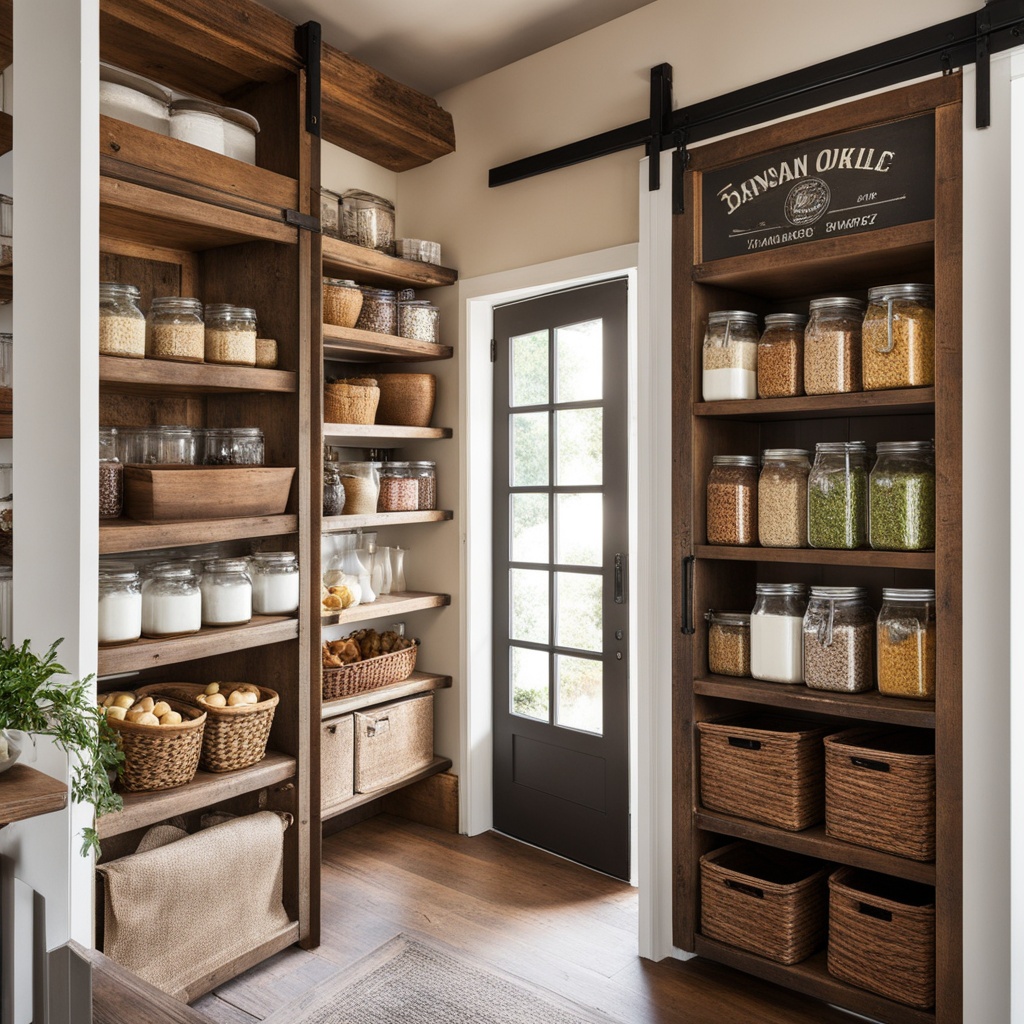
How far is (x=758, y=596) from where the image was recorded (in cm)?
243

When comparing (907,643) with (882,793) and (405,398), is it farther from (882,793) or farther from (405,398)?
(405,398)

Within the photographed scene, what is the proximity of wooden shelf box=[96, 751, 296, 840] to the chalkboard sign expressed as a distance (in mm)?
1927

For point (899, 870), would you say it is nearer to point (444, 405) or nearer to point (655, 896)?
point (655, 896)

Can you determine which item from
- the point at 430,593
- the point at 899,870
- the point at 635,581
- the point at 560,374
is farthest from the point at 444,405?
the point at 899,870

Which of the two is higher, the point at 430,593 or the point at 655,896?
the point at 430,593

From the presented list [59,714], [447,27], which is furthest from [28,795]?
[447,27]

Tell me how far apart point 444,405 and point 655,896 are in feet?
6.26

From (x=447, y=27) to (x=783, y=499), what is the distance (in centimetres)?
194

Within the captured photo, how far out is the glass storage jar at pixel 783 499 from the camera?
2.34m

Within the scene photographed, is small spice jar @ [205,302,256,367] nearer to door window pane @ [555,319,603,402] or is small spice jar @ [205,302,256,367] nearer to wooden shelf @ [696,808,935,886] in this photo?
door window pane @ [555,319,603,402]

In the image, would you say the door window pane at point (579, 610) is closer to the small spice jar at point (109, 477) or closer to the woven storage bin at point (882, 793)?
the woven storage bin at point (882, 793)

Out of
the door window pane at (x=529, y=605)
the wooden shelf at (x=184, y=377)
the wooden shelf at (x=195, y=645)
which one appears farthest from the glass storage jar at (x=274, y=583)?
the door window pane at (x=529, y=605)

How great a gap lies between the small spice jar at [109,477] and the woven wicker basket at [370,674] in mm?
1003

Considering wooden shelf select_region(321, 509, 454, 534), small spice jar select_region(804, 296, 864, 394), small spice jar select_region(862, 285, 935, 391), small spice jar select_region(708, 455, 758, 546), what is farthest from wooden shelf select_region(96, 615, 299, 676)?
small spice jar select_region(862, 285, 935, 391)
